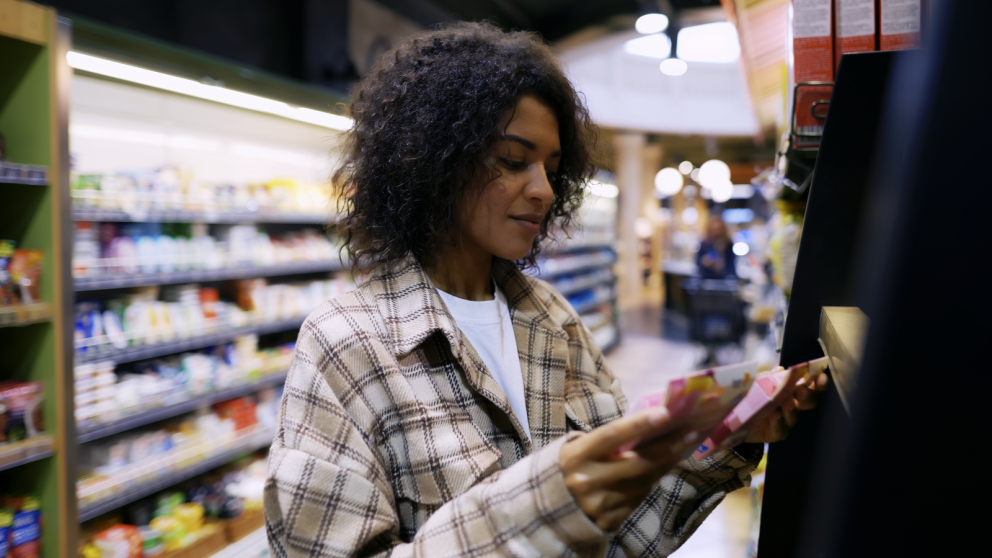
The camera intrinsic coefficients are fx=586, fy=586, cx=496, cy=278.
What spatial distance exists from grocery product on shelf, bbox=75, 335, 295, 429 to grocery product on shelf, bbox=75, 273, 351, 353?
141mm

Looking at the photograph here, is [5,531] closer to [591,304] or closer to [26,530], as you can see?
[26,530]

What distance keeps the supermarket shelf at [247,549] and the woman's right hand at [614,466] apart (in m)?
2.72

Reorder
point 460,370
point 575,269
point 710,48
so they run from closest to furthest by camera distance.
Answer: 1. point 460,370
2. point 575,269
3. point 710,48

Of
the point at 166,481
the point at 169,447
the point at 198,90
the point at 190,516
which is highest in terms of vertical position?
the point at 198,90

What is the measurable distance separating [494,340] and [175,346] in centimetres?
225

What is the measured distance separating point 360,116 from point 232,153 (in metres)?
3.17

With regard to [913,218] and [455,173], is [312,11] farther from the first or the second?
[913,218]

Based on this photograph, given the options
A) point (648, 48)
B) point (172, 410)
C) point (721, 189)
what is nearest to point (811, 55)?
point (172, 410)

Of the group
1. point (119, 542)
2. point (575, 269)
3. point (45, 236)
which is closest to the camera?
point (45, 236)

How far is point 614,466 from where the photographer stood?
656mm

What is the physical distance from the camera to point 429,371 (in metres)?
1.05

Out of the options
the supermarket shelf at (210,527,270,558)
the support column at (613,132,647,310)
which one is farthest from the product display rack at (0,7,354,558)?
the support column at (613,132,647,310)

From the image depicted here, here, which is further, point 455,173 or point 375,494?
point 455,173

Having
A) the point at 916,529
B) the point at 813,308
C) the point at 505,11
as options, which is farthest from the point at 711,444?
the point at 505,11
